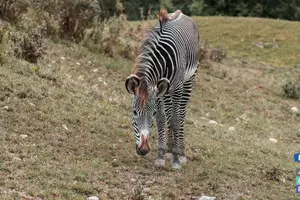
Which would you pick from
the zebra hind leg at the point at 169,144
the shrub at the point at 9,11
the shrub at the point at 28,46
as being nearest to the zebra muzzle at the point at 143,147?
the zebra hind leg at the point at 169,144

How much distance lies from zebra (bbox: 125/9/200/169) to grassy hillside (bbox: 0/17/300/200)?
51 centimetres

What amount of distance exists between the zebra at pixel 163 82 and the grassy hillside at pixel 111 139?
20.3 inches

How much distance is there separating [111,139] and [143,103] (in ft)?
7.39

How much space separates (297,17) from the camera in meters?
46.4

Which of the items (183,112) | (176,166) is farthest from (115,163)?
(183,112)

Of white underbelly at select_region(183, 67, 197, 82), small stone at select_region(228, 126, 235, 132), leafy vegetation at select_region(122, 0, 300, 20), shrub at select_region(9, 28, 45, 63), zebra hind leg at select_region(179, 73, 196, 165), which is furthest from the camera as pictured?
leafy vegetation at select_region(122, 0, 300, 20)

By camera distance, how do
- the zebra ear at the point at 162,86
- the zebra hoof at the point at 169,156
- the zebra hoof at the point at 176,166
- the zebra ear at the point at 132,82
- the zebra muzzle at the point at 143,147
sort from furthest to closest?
the zebra hoof at the point at 169,156 → the zebra hoof at the point at 176,166 → the zebra ear at the point at 162,86 → the zebra ear at the point at 132,82 → the zebra muzzle at the point at 143,147

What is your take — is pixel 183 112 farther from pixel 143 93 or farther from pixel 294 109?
pixel 294 109

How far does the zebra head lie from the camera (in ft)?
22.3

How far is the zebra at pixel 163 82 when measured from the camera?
6891mm

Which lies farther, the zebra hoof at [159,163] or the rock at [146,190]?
the zebra hoof at [159,163]

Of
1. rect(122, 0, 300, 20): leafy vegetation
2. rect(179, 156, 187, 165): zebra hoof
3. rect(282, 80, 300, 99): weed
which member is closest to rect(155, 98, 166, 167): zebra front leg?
rect(179, 156, 187, 165): zebra hoof

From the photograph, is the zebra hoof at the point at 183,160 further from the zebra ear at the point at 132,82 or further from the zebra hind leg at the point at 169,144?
the zebra ear at the point at 132,82

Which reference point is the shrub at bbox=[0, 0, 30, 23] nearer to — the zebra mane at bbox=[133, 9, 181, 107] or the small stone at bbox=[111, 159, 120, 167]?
the zebra mane at bbox=[133, 9, 181, 107]
